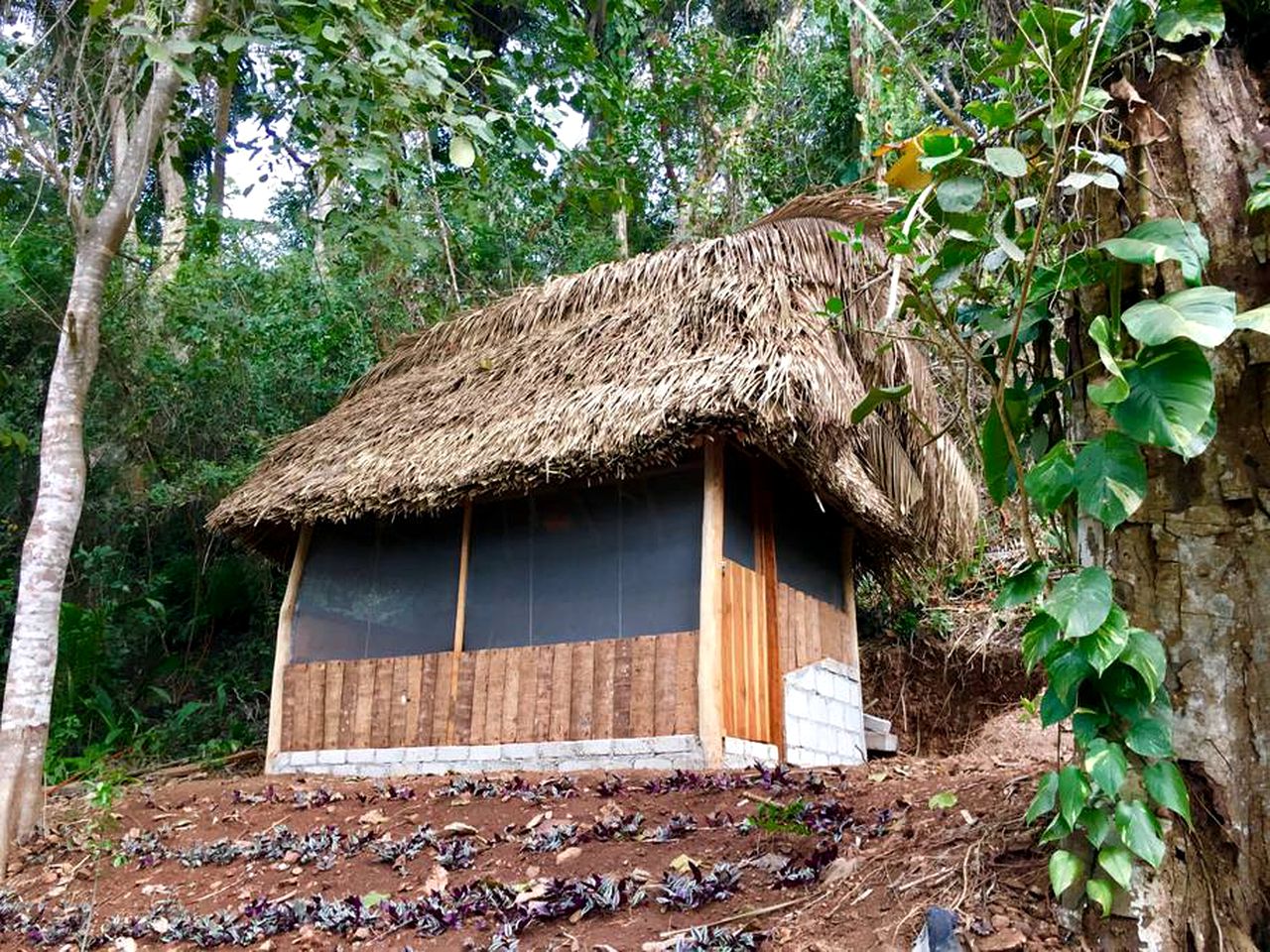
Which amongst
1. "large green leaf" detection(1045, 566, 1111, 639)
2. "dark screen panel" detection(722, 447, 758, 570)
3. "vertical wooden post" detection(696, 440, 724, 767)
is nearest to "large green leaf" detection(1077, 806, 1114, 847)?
"large green leaf" detection(1045, 566, 1111, 639)

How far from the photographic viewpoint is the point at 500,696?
6820 millimetres

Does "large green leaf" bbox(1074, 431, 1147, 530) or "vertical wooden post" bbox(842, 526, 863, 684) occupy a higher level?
"vertical wooden post" bbox(842, 526, 863, 684)

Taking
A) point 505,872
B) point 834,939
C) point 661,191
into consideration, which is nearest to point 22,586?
point 505,872

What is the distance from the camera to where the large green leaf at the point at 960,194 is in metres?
2.45

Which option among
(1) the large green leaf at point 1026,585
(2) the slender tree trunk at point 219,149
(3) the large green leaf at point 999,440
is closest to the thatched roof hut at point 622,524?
(2) the slender tree trunk at point 219,149

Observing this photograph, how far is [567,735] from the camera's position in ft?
21.1

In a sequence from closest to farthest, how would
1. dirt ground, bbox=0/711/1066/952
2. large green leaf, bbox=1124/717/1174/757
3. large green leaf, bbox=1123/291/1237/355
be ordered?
large green leaf, bbox=1123/291/1237/355
large green leaf, bbox=1124/717/1174/757
dirt ground, bbox=0/711/1066/952

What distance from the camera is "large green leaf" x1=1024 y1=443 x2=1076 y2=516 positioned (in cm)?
221

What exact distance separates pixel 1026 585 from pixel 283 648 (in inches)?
265

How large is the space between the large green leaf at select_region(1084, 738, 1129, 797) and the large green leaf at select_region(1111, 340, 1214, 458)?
617mm

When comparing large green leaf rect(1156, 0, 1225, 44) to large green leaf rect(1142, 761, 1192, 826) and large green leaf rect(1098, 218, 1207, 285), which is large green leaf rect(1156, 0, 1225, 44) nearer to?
large green leaf rect(1098, 218, 1207, 285)

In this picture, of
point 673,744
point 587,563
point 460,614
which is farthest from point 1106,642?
point 460,614

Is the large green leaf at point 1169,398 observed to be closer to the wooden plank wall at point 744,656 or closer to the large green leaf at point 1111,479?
the large green leaf at point 1111,479

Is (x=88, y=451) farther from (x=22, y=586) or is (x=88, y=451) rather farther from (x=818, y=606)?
(x=818, y=606)
